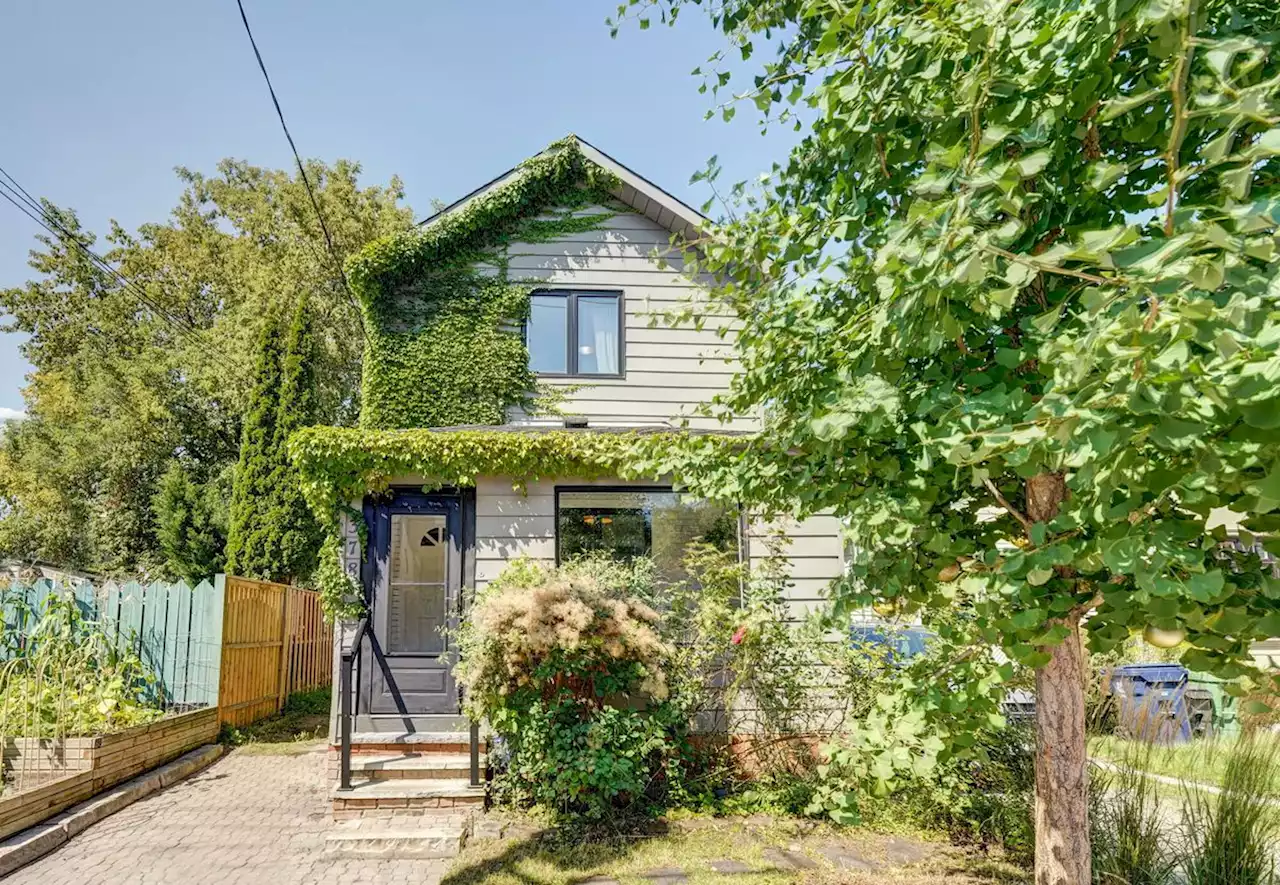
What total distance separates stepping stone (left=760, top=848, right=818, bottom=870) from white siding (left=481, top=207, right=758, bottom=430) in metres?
→ 4.93

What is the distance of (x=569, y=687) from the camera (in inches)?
258

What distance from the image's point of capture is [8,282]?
2386 centimetres

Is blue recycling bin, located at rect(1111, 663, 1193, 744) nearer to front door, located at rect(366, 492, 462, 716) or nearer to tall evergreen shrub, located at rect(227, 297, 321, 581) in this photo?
front door, located at rect(366, 492, 462, 716)

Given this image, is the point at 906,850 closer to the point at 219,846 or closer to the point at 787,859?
the point at 787,859

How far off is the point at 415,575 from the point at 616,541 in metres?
2.31

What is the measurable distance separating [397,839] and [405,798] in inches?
27.3

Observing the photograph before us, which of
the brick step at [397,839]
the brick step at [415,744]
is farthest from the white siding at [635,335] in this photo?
the brick step at [397,839]

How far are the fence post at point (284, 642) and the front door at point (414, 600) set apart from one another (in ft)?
15.0

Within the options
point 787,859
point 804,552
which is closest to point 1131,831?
point 787,859

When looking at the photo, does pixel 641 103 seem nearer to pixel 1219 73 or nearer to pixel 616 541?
pixel 616 541

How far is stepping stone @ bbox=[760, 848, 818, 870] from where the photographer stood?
17.0 ft

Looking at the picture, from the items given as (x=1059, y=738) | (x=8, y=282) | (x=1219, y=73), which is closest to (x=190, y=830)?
(x=1059, y=738)

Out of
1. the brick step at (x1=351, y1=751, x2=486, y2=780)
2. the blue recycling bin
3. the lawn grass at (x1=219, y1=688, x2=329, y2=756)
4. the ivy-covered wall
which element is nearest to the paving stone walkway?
the brick step at (x1=351, y1=751, x2=486, y2=780)

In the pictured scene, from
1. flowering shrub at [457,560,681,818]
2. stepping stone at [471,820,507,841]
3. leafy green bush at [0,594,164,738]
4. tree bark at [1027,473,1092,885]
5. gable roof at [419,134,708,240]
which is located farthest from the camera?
gable roof at [419,134,708,240]
